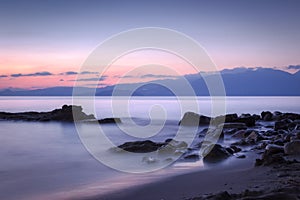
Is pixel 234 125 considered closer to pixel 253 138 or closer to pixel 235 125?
pixel 235 125

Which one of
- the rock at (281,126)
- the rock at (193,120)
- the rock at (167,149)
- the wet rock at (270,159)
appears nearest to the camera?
the wet rock at (270,159)

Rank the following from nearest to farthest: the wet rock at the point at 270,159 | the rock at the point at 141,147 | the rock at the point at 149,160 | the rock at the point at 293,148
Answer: the wet rock at the point at 270,159 < the rock at the point at 293,148 < the rock at the point at 149,160 < the rock at the point at 141,147

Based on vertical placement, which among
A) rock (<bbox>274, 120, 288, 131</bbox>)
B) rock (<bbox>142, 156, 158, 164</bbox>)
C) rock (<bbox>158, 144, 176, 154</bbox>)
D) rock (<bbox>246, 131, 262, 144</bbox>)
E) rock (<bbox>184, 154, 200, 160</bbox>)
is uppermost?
rock (<bbox>274, 120, 288, 131</bbox>)

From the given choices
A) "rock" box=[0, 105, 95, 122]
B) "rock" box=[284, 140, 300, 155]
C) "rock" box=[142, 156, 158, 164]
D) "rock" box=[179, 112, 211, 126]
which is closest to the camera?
"rock" box=[284, 140, 300, 155]

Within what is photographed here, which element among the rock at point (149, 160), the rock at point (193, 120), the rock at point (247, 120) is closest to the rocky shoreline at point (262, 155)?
the rock at point (149, 160)

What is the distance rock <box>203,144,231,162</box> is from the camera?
9.39 meters

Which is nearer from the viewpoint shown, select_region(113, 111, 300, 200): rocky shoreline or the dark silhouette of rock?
select_region(113, 111, 300, 200): rocky shoreline

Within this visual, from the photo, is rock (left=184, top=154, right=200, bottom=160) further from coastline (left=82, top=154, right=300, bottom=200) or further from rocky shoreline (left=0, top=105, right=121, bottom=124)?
rocky shoreline (left=0, top=105, right=121, bottom=124)

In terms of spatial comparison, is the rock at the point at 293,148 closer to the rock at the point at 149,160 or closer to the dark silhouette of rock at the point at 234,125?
the rock at the point at 149,160

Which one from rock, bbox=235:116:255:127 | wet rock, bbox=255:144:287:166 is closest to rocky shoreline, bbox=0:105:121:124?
rock, bbox=235:116:255:127

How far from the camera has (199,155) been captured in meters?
10.1

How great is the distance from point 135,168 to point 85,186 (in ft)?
6.36

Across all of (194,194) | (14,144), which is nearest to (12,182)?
(194,194)

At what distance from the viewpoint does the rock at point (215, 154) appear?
30.8 ft
